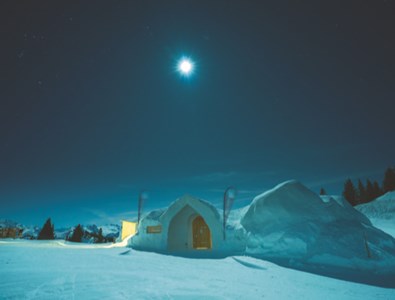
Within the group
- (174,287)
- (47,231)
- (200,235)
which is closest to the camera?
(174,287)

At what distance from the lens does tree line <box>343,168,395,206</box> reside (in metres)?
47.3

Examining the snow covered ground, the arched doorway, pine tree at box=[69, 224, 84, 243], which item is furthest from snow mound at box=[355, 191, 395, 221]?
pine tree at box=[69, 224, 84, 243]

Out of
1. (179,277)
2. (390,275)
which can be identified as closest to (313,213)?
(390,275)

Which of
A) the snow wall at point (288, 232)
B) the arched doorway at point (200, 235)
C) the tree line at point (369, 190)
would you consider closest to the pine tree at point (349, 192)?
the tree line at point (369, 190)

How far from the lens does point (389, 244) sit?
428 inches

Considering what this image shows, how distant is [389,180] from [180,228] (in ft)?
180

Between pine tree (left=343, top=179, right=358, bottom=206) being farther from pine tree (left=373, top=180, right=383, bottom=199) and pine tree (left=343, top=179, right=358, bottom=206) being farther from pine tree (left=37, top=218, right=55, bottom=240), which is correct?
pine tree (left=37, top=218, right=55, bottom=240)

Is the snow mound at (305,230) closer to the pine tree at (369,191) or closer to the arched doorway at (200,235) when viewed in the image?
the arched doorway at (200,235)

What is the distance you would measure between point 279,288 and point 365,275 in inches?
186

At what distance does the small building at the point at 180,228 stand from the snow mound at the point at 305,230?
2.68 metres

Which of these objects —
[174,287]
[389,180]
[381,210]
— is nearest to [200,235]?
[174,287]

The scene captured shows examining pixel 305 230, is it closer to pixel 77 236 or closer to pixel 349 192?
pixel 77 236

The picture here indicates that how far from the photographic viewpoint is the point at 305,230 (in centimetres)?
1152

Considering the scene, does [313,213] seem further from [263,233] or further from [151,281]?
[151,281]
